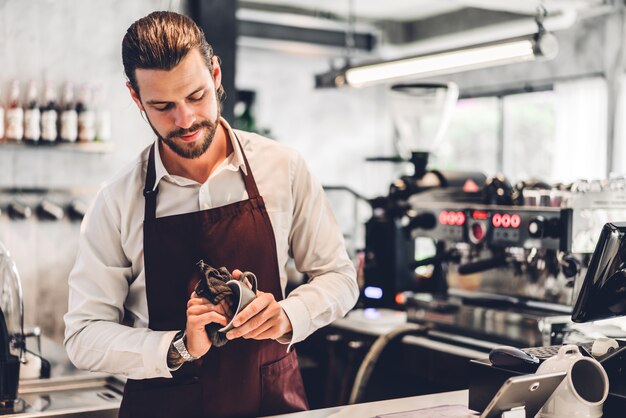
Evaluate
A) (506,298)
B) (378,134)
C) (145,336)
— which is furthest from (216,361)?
(378,134)

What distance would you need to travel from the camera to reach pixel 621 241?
72.5 inches

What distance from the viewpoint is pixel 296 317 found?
6.31 ft

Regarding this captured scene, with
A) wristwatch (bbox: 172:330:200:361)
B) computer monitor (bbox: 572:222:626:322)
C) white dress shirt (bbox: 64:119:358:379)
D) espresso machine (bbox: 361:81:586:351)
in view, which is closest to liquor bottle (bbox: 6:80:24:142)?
espresso machine (bbox: 361:81:586:351)

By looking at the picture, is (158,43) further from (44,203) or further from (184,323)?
(44,203)

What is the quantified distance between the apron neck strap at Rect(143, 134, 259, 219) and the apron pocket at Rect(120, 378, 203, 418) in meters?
0.42

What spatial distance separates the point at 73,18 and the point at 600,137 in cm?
527

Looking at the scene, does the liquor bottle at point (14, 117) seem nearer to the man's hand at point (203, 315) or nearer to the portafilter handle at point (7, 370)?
the portafilter handle at point (7, 370)

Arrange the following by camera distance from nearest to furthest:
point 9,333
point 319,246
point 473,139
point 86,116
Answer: point 319,246, point 9,333, point 86,116, point 473,139

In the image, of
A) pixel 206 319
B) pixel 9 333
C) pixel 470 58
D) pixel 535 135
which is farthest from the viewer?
pixel 535 135

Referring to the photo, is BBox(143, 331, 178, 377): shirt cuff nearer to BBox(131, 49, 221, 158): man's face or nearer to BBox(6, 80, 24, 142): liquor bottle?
BBox(131, 49, 221, 158): man's face

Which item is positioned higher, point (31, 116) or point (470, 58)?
point (470, 58)

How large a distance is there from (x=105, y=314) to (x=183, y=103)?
56 cm

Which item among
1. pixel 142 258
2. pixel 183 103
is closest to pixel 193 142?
pixel 183 103

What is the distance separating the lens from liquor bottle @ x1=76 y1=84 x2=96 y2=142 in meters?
4.08
